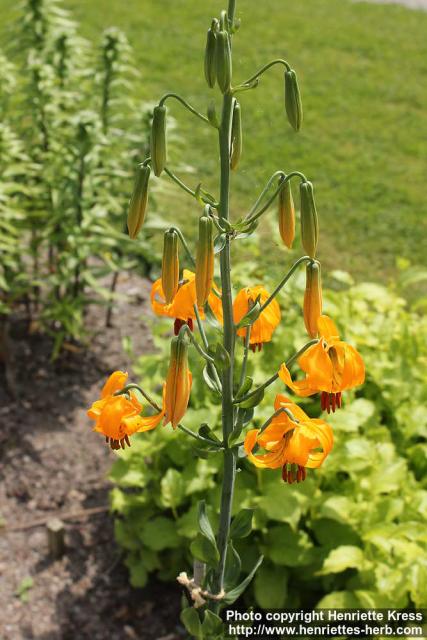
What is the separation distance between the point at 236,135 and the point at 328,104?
25.7 feet

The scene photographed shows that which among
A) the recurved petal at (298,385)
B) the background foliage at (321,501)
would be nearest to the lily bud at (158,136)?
the recurved petal at (298,385)

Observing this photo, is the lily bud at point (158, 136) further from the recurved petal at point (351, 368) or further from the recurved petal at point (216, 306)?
the recurved petal at point (351, 368)

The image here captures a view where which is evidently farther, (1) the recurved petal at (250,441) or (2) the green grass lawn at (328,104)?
(2) the green grass lawn at (328,104)

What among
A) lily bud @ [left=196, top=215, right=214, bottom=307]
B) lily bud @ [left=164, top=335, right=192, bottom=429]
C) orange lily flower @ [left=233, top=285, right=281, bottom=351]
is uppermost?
lily bud @ [left=196, top=215, right=214, bottom=307]

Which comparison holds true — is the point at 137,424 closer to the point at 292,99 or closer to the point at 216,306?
the point at 216,306

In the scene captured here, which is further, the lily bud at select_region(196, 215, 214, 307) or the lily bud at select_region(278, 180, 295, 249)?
the lily bud at select_region(278, 180, 295, 249)

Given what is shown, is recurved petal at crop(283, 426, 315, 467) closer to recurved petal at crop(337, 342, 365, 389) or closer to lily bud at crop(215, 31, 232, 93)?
recurved petal at crop(337, 342, 365, 389)

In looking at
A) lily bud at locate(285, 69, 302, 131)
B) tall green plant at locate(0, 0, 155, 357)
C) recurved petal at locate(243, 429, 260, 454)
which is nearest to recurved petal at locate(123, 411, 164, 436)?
recurved petal at locate(243, 429, 260, 454)

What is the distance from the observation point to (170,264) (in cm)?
194

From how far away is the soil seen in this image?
367 centimetres

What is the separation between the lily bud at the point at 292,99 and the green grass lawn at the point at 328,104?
3.55 meters

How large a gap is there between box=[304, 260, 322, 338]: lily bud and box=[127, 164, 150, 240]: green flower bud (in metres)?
0.42

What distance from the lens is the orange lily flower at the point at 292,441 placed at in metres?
1.90

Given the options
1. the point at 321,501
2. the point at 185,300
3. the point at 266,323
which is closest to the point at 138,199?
the point at 185,300
